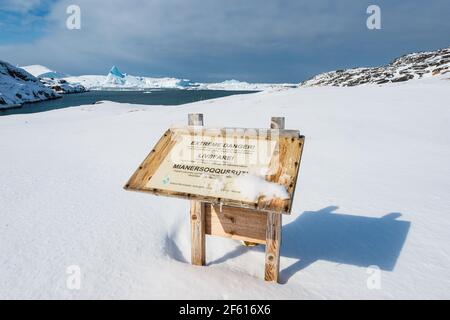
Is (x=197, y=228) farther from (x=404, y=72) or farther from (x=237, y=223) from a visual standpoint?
(x=404, y=72)

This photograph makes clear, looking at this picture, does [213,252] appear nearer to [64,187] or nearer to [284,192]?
[284,192]

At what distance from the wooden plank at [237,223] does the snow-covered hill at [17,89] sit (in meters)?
66.9

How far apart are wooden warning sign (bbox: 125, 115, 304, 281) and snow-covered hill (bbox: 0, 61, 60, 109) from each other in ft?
218

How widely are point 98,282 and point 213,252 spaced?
1.46 metres

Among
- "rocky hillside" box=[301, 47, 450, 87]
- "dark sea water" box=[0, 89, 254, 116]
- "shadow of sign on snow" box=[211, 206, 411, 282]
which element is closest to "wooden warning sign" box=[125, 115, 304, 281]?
"shadow of sign on snow" box=[211, 206, 411, 282]

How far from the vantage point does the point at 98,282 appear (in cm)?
332

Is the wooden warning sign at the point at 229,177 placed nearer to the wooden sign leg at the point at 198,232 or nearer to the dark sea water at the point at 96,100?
the wooden sign leg at the point at 198,232

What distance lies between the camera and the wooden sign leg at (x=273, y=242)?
314 centimetres

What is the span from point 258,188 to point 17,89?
85666mm

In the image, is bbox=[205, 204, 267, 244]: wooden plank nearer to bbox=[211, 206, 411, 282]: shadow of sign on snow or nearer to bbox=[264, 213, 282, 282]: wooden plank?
bbox=[264, 213, 282, 282]: wooden plank

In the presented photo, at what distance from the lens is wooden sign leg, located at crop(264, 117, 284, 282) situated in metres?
3.14

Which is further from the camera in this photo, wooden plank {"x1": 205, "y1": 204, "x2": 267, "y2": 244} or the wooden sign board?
wooden plank {"x1": 205, "y1": 204, "x2": 267, "y2": 244}

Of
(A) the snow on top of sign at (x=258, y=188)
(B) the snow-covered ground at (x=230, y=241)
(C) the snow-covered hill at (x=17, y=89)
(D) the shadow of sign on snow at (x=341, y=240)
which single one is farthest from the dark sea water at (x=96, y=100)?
(A) the snow on top of sign at (x=258, y=188)
